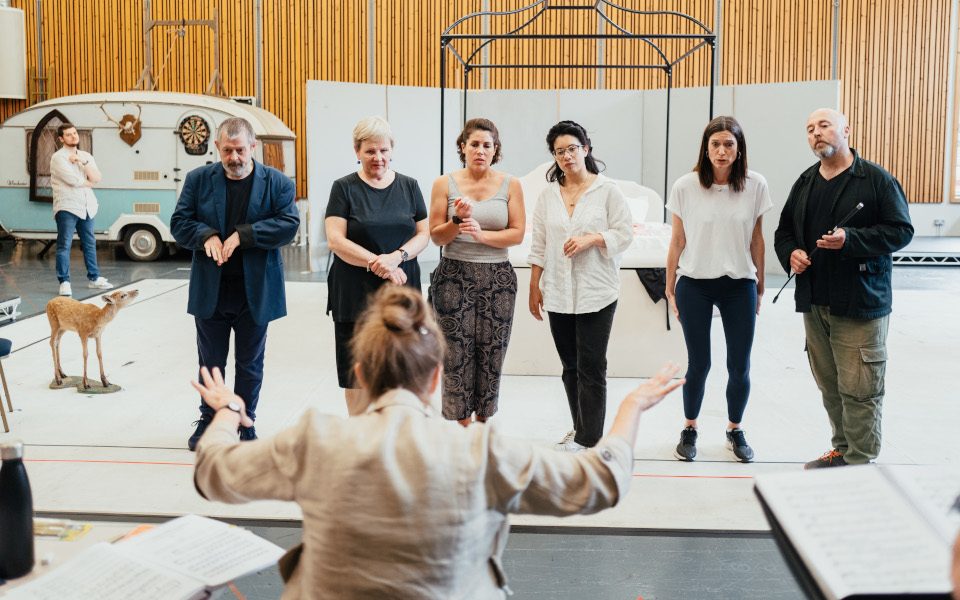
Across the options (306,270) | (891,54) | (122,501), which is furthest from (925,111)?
(122,501)

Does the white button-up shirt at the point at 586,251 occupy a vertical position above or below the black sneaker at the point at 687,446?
above

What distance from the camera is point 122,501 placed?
11.6ft

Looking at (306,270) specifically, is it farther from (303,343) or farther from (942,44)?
(942,44)

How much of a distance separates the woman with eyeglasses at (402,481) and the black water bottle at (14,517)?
0.47 m

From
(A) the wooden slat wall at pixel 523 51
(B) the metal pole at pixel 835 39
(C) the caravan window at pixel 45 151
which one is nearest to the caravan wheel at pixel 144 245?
(C) the caravan window at pixel 45 151

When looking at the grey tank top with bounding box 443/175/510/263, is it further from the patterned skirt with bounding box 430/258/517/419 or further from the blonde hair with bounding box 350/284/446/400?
the blonde hair with bounding box 350/284/446/400

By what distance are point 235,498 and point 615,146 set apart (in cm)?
1029

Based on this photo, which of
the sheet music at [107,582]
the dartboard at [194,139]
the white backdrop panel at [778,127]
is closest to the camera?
the sheet music at [107,582]

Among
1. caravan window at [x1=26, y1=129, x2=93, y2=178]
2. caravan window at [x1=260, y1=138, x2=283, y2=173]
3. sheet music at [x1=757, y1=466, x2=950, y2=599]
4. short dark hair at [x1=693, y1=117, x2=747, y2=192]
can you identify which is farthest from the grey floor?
caravan window at [x1=26, y1=129, x2=93, y2=178]

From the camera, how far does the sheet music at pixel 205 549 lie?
1844 mm

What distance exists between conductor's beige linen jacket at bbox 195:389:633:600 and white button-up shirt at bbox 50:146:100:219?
742 centimetres

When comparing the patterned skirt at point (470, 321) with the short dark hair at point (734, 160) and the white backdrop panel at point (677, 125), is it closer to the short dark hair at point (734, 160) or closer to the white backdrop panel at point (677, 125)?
the short dark hair at point (734, 160)

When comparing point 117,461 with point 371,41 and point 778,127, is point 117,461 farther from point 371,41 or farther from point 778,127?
point 371,41

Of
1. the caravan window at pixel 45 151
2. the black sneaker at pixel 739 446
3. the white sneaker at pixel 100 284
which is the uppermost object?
the caravan window at pixel 45 151
